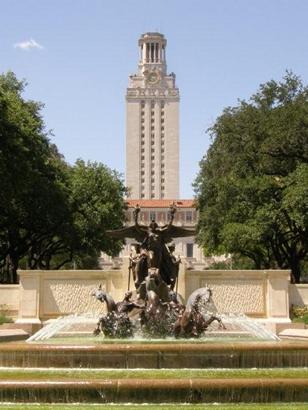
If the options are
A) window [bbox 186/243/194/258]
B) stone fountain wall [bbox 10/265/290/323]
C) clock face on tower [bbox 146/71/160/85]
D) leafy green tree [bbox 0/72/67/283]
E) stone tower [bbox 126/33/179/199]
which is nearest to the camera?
stone fountain wall [bbox 10/265/290/323]

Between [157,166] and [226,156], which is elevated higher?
[157,166]

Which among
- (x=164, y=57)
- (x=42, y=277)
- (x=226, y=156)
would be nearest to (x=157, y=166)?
(x=164, y=57)

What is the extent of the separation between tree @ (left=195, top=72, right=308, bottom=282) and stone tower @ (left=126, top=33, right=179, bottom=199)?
116587 mm

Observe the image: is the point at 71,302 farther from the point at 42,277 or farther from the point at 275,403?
the point at 275,403

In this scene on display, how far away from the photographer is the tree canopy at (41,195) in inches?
1592

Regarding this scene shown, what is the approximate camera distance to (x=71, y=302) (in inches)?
1085

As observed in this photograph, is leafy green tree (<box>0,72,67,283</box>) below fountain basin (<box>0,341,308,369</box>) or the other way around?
the other way around

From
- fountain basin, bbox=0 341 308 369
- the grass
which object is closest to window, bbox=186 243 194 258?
fountain basin, bbox=0 341 308 369

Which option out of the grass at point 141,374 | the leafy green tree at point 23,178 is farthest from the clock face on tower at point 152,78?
the grass at point 141,374

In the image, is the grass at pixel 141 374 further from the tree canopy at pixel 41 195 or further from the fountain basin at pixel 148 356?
the tree canopy at pixel 41 195

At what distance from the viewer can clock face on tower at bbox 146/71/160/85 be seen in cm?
17550

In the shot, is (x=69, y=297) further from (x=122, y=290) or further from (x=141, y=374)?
(x=141, y=374)

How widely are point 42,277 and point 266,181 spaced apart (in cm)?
1944

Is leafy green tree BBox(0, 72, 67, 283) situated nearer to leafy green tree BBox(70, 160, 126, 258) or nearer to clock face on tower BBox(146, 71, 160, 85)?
leafy green tree BBox(70, 160, 126, 258)
